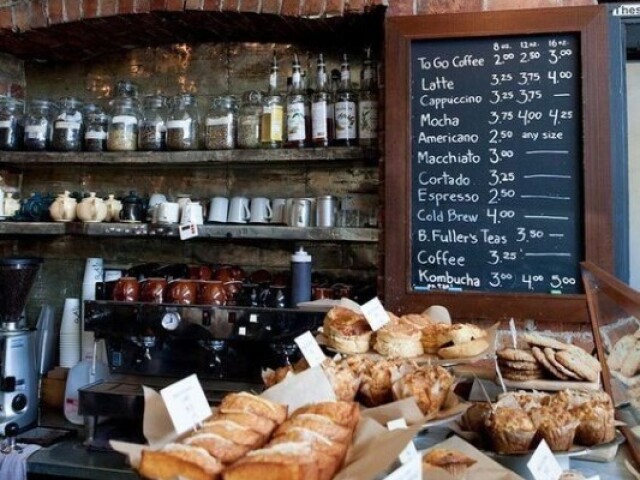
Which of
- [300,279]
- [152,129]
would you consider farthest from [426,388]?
[152,129]

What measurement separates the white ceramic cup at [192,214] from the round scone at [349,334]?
1328 millimetres

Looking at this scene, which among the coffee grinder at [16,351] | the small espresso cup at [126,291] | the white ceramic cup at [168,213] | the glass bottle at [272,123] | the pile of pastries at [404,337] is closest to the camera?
the pile of pastries at [404,337]

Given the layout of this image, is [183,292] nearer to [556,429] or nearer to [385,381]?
[385,381]

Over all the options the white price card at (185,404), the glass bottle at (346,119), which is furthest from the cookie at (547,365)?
the glass bottle at (346,119)

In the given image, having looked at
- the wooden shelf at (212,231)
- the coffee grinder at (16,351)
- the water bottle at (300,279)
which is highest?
the wooden shelf at (212,231)

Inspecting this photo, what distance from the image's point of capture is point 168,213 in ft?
8.87

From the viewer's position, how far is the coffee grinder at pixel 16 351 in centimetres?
238

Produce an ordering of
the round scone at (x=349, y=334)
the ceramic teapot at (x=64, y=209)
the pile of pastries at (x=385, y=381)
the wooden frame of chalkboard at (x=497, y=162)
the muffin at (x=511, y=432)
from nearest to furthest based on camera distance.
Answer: the muffin at (x=511, y=432) → the pile of pastries at (x=385, y=381) → the round scone at (x=349, y=334) → the wooden frame of chalkboard at (x=497, y=162) → the ceramic teapot at (x=64, y=209)

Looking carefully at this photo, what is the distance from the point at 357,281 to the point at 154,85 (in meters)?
1.49

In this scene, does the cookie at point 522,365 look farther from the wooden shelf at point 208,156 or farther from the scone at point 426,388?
the wooden shelf at point 208,156

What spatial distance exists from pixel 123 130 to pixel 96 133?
0.53 feet

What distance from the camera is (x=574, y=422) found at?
105cm

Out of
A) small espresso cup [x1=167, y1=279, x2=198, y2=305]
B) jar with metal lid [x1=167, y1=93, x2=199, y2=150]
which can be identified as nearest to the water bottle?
small espresso cup [x1=167, y1=279, x2=198, y2=305]

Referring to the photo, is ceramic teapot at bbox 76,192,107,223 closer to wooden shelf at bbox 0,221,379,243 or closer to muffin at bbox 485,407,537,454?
wooden shelf at bbox 0,221,379,243
